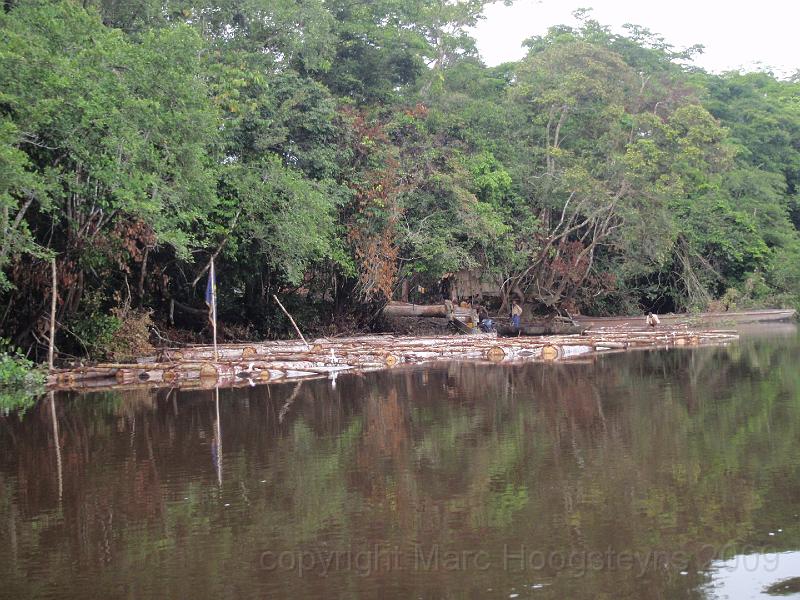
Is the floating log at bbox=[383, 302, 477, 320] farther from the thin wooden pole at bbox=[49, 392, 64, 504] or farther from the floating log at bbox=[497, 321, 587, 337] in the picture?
the thin wooden pole at bbox=[49, 392, 64, 504]

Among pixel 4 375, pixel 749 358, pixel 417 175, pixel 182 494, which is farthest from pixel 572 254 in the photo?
pixel 182 494

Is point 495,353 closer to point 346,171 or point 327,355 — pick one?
point 327,355

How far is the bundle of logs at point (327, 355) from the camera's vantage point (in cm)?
1839

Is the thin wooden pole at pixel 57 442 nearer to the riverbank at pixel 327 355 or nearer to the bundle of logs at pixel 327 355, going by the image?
the riverbank at pixel 327 355

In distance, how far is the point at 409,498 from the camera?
803 centimetres

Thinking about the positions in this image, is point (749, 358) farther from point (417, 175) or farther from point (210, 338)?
point (210, 338)

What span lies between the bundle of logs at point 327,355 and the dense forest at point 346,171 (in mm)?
1850

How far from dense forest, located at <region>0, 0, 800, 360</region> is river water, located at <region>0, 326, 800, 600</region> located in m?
5.17

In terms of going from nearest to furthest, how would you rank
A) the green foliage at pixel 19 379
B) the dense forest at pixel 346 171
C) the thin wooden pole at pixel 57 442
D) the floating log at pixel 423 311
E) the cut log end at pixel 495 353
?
1. the thin wooden pole at pixel 57 442
2. the green foliage at pixel 19 379
3. the dense forest at pixel 346 171
4. the cut log end at pixel 495 353
5. the floating log at pixel 423 311

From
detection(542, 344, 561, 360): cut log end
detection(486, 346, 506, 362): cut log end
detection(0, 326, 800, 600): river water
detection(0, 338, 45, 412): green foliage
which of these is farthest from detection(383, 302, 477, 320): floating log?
detection(0, 326, 800, 600): river water

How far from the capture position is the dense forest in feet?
55.2

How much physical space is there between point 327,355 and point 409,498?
42.2ft

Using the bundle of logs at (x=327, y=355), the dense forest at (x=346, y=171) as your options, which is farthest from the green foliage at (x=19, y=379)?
the dense forest at (x=346, y=171)

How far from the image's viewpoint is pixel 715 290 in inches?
1491
